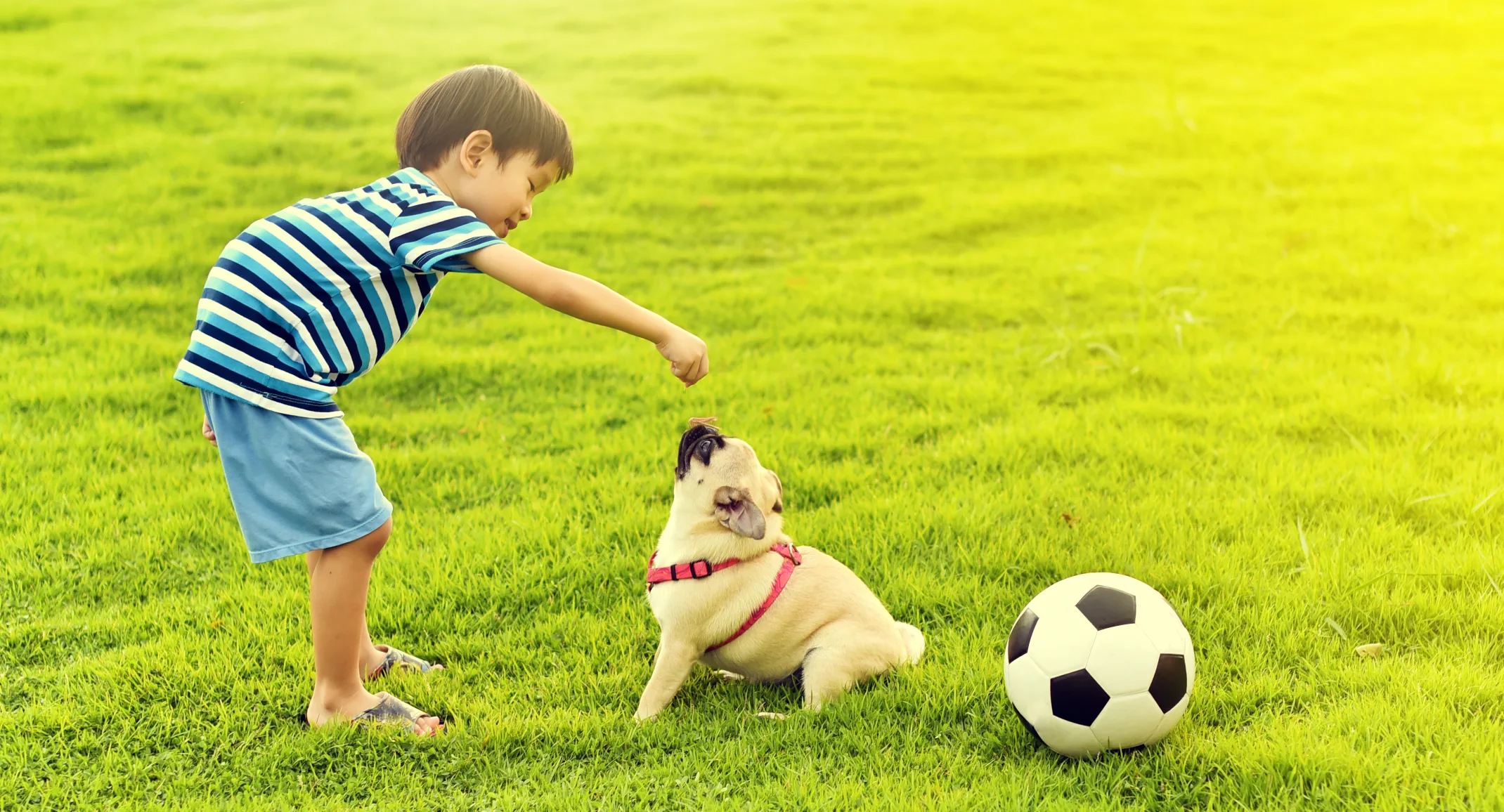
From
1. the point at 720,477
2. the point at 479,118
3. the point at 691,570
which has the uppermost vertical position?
the point at 479,118

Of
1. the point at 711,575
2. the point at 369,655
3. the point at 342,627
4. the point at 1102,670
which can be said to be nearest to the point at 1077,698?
the point at 1102,670

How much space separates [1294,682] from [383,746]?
131 inches

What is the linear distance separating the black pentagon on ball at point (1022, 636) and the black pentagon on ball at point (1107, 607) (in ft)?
0.55

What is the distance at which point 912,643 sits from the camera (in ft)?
13.3

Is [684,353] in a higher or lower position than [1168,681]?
higher

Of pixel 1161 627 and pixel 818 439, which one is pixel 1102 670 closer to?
pixel 1161 627

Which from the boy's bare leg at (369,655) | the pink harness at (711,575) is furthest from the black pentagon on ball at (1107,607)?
the boy's bare leg at (369,655)

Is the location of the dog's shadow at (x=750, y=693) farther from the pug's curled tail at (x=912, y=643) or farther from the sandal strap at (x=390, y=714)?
the sandal strap at (x=390, y=714)

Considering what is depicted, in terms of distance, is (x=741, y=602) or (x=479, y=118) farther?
(x=741, y=602)

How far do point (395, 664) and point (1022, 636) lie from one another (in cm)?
243

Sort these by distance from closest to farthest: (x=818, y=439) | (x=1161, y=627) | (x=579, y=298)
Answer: (x=579, y=298) → (x=1161, y=627) → (x=818, y=439)

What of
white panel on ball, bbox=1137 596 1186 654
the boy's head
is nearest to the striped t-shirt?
the boy's head

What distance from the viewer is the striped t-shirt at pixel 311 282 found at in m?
3.30

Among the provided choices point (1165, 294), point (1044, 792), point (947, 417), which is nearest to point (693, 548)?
point (1044, 792)
